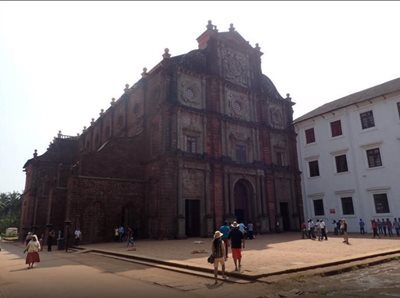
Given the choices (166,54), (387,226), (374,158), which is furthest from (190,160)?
(374,158)

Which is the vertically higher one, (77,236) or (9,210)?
(9,210)

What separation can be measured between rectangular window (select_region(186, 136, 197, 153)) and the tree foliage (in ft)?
172

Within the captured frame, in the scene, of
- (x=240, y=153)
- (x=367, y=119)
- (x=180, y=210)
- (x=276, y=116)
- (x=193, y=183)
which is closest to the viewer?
(x=180, y=210)

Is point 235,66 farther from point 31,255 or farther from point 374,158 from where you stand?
point 31,255

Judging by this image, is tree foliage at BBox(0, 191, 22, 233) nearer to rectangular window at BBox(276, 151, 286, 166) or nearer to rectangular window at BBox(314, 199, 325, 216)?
rectangular window at BBox(276, 151, 286, 166)

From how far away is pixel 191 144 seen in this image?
27.4 m

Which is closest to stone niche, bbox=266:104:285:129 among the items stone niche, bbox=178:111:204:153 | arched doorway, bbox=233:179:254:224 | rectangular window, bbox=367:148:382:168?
arched doorway, bbox=233:179:254:224

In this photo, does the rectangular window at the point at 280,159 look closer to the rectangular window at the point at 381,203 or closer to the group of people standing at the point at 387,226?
the rectangular window at the point at 381,203

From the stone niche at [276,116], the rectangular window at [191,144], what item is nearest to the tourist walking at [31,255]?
the rectangular window at [191,144]

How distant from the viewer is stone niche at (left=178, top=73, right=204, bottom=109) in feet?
91.6

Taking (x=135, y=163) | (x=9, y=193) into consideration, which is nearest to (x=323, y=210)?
(x=135, y=163)

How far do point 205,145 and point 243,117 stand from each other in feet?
20.6

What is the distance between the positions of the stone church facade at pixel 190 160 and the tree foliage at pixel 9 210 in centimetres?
3608

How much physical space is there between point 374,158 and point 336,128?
16.5ft
